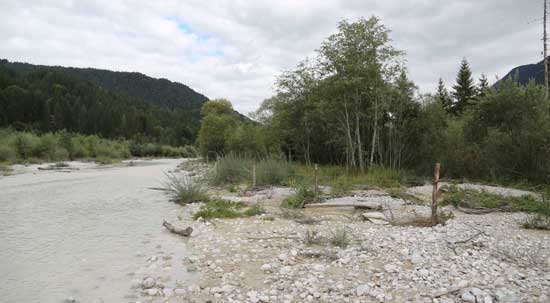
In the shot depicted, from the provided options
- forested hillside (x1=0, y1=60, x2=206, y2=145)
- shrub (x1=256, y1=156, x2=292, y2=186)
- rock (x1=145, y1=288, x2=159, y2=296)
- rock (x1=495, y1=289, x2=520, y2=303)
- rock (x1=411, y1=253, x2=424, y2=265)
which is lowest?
rock (x1=145, y1=288, x2=159, y2=296)

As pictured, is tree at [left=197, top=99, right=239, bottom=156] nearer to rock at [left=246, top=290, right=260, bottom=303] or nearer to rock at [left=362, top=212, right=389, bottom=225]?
rock at [left=362, top=212, right=389, bottom=225]

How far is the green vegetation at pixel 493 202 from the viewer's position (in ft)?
24.3

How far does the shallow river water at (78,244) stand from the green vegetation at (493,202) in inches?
280

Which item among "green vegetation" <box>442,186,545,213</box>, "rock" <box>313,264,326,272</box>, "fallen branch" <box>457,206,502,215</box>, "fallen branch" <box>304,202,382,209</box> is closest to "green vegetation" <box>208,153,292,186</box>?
"fallen branch" <box>304,202,382,209</box>

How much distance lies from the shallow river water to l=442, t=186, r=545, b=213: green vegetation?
23.3 feet

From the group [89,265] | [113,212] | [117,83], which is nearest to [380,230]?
[89,265]

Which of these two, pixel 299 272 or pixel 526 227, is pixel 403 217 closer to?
pixel 526 227

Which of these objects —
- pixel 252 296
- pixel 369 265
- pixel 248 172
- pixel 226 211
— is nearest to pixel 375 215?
pixel 369 265

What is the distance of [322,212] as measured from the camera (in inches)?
325

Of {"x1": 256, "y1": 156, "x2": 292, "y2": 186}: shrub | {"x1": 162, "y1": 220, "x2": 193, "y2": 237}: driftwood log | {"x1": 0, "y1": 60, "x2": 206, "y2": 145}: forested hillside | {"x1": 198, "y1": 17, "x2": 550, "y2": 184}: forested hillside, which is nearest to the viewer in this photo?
{"x1": 162, "y1": 220, "x2": 193, "y2": 237}: driftwood log

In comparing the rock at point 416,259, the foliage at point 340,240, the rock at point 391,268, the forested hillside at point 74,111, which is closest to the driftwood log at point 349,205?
the foliage at point 340,240

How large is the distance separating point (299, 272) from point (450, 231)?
11.0 feet

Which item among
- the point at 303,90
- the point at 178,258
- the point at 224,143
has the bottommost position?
the point at 178,258

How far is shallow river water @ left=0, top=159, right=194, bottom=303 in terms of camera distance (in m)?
4.36
